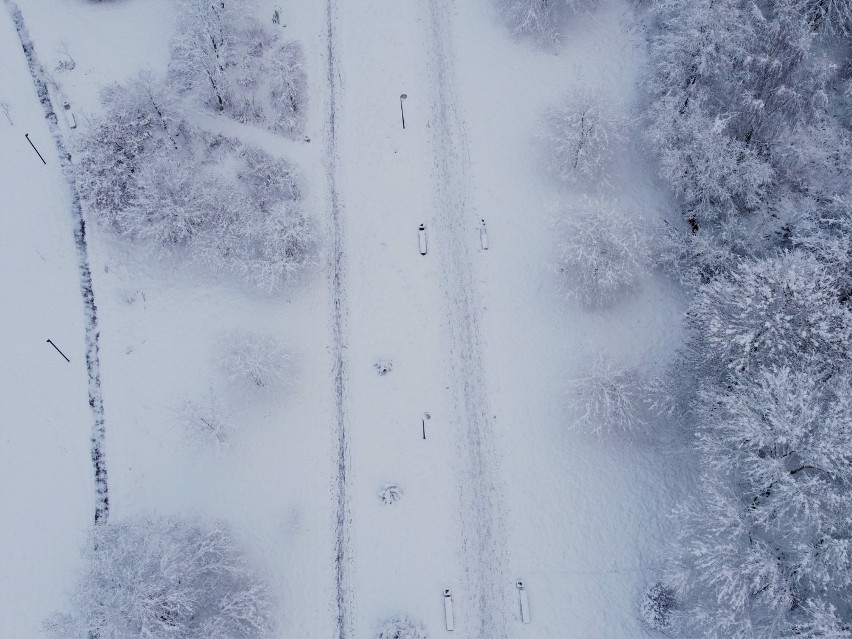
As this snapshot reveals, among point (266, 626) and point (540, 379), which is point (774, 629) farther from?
point (266, 626)

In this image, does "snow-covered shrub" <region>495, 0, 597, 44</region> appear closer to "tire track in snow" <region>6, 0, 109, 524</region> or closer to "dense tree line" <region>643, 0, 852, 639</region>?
"dense tree line" <region>643, 0, 852, 639</region>

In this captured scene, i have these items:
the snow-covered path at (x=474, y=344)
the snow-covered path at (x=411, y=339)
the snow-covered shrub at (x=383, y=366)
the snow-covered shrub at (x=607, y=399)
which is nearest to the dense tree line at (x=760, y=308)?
the snow-covered shrub at (x=607, y=399)

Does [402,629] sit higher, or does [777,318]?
[777,318]

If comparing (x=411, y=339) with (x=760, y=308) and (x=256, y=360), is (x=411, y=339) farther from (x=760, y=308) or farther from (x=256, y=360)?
(x=760, y=308)

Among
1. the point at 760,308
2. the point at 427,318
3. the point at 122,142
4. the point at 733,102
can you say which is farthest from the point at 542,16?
the point at 122,142

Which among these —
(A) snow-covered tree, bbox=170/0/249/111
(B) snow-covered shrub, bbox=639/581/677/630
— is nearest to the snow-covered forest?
(B) snow-covered shrub, bbox=639/581/677/630

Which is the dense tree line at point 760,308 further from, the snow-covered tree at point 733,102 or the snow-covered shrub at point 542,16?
the snow-covered shrub at point 542,16
